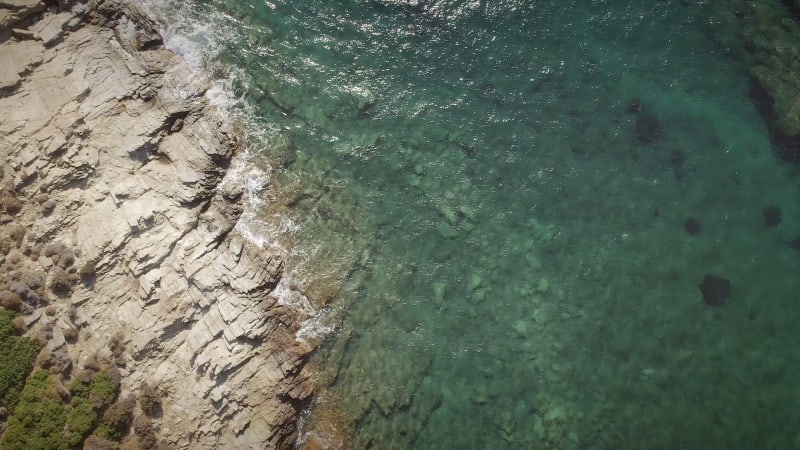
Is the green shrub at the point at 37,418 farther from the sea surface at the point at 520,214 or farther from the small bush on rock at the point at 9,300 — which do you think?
the sea surface at the point at 520,214

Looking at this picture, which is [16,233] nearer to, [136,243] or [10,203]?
[10,203]

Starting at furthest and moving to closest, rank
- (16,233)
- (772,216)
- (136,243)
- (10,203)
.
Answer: (772,216), (136,243), (10,203), (16,233)

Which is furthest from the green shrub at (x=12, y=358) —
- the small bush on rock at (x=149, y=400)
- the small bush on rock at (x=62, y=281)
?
the small bush on rock at (x=149, y=400)

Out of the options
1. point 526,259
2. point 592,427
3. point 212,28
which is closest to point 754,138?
point 526,259

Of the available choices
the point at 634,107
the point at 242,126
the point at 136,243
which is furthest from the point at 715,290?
the point at 136,243

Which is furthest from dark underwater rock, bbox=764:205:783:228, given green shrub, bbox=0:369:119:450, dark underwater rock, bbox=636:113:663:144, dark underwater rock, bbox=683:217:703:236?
green shrub, bbox=0:369:119:450

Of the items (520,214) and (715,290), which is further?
(520,214)

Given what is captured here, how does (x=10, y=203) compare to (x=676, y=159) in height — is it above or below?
above
